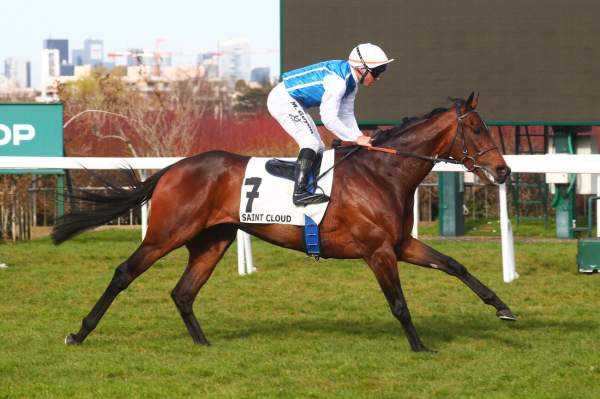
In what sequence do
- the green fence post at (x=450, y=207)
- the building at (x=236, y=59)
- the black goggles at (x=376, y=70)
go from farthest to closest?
the building at (x=236, y=59), the green fence post at (x=450, y=207), the black goggles at (x=376, y=70)

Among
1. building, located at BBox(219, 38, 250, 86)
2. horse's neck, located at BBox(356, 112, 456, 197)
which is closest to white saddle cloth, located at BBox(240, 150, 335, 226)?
horse's neck, located at BBox(356, 112, 456, 197)

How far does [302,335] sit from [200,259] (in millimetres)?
760

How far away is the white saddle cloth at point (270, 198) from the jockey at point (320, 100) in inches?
2.8

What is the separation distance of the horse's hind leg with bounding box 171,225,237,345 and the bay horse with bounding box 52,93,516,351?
0.04ft

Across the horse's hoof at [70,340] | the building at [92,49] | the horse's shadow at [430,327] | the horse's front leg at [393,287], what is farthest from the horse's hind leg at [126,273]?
the building at [92,49]

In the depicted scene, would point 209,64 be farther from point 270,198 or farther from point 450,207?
point 270,198

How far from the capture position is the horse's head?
6.61m

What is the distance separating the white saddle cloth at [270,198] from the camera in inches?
264

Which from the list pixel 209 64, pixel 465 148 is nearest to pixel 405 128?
pixel 465 148

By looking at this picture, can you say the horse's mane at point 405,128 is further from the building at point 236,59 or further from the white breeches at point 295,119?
the building at point 236,59

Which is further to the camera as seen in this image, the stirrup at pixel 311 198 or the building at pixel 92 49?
the building at pixel 92 49

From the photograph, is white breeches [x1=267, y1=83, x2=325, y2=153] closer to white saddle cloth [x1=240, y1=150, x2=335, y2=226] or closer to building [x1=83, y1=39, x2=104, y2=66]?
white saddle cloth [x1=240, y1=150, x2=335, y2=226]

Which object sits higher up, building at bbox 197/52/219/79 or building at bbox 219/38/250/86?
building at bbox 219/38/250/86

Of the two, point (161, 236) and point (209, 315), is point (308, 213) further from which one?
point (209, 315)
